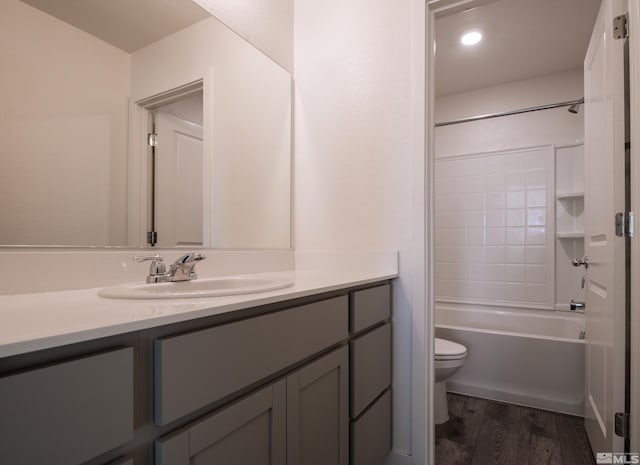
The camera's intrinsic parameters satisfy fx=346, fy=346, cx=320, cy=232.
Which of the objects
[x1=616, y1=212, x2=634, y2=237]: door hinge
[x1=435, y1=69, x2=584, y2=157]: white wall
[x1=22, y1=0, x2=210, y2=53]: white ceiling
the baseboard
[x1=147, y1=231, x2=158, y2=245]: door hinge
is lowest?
the baseboard

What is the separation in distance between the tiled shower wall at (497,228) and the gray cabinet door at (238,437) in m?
2.55

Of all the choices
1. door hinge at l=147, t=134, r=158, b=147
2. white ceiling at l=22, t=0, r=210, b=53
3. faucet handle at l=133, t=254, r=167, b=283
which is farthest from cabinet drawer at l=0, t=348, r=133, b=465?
white ceiling at l=22, t=0, r=210, b=53

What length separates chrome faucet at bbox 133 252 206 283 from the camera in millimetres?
1008

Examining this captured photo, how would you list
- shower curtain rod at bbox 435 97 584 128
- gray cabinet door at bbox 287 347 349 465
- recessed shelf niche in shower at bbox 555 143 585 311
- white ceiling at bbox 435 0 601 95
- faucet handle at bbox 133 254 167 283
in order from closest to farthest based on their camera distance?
gray cabinet door at bbox 287 347 349 465 → faucet handle at bbox 133 254 167 283 → white ceiling at bbox 435 0 601 95 → shower curtain rod at bbox 435 97 584 128 → recessed shelf niche in shower at bbox 555 143 585 311

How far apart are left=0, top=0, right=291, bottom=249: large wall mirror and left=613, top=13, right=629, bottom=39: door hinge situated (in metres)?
1.37

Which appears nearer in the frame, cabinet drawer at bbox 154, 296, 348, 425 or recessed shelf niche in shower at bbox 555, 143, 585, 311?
cabinet drawer at bbox 154, 296, 348, 425

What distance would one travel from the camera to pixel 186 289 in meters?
1.02

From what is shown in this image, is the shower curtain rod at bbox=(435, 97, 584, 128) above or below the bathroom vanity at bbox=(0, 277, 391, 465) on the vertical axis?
above

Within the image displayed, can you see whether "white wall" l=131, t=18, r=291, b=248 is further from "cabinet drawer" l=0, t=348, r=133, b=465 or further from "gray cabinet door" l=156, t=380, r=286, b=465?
"cabinet drawer" l=0, t=348, r=133, b=465

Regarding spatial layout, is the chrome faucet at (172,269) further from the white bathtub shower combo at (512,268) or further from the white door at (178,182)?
the white bathtub shower combo at (512,268)

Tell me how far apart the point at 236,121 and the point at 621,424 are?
73.8 inches

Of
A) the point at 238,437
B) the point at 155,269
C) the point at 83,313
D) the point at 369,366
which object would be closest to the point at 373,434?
the point at 369,366

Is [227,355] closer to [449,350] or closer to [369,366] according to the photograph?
[369,366]

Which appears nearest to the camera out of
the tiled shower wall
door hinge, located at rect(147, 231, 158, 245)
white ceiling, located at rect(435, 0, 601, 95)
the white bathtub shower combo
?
door hinge, located at rect(147, 231, 158, 245)
